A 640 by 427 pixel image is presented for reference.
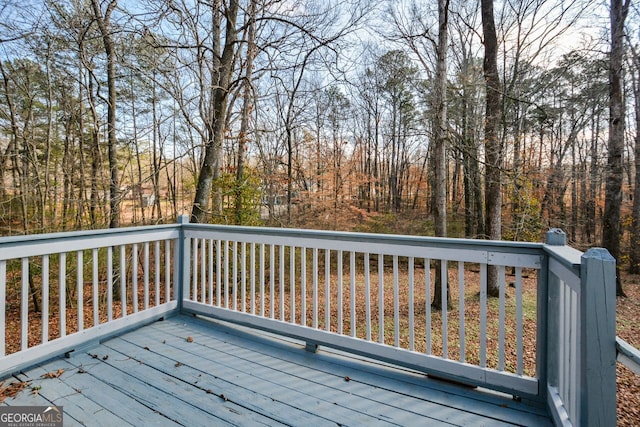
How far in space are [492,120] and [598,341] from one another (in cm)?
641

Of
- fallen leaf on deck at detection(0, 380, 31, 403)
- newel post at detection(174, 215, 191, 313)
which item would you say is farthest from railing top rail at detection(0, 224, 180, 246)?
fallen leaf on deck at detection(0, 380, 31, 403)

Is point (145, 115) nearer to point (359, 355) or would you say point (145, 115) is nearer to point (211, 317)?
point (211, 317)

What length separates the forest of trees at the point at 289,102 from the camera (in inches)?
191

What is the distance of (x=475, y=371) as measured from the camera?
197 centimetres

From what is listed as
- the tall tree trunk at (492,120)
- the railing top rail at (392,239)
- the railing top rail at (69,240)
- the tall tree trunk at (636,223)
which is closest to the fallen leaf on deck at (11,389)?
the railing top rail at (69,240)

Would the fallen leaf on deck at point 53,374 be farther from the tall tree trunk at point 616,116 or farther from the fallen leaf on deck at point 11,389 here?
the tall tree trunk at point 616,116

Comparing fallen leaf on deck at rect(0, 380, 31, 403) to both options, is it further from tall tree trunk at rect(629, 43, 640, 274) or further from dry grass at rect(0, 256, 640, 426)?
tall tree trunk at rect(629, 43, 640, 274)

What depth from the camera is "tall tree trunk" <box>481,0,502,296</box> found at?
6.31 m

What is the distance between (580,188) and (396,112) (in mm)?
7656

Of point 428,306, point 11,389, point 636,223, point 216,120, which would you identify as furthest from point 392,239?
point 636,223

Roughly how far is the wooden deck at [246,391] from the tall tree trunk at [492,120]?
5.26 m

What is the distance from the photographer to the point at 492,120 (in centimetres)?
650

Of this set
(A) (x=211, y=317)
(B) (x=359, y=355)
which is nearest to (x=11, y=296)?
(A) (x=211, y=317)

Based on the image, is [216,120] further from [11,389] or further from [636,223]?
[636,223]
